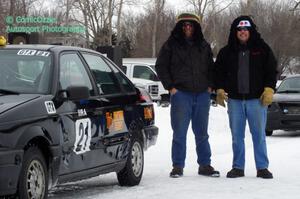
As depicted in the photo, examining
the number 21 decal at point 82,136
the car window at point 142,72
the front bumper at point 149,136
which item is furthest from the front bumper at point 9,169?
the car window at point 142,72

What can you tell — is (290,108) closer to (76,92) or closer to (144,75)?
(76,92)

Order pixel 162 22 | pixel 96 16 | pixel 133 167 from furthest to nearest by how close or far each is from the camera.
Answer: pixel 162 22, pixel 96 16, pixel 133 167

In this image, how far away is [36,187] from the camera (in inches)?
A: 231

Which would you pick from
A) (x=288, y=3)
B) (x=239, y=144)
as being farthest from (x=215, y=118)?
(x=288, y=3)

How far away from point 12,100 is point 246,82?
3.46 m

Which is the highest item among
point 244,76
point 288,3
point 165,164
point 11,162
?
point 288,3

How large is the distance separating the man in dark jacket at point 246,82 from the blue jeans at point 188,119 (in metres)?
0.25

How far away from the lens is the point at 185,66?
8.57 meters

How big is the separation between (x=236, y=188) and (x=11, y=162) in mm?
2932

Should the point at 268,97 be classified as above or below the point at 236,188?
above

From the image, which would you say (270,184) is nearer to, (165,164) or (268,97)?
(268,97)

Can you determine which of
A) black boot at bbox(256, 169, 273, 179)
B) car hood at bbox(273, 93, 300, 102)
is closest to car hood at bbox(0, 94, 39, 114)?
black boot at bbox(256, 169, 273, 179)

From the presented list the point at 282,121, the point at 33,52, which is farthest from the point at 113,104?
the point at 282,121

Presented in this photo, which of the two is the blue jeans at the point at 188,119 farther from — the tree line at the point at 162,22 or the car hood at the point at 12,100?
the tree line at the point at 162,22
